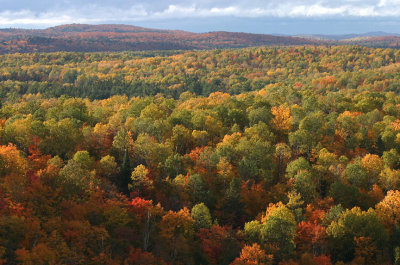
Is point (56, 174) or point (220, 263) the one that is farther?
point (56, 174)

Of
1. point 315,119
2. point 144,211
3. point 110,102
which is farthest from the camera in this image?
point 110,102

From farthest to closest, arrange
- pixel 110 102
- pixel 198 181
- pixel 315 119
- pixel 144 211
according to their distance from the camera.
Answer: pixel 110 102
pixel 315 119
pixel 198 181
pixel 144 211

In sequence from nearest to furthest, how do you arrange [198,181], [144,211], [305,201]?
[144,211], [198,181], [305,201]

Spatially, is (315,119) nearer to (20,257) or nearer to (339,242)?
(339,242)

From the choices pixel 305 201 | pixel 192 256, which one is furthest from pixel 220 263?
pixel 305 201

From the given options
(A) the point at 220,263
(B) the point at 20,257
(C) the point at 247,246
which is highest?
(B) the point at 20,257

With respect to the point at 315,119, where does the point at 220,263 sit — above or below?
below

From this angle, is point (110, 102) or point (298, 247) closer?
point (298, 247)

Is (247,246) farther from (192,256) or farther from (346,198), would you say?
(346,198)

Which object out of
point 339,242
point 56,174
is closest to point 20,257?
point 56,174
